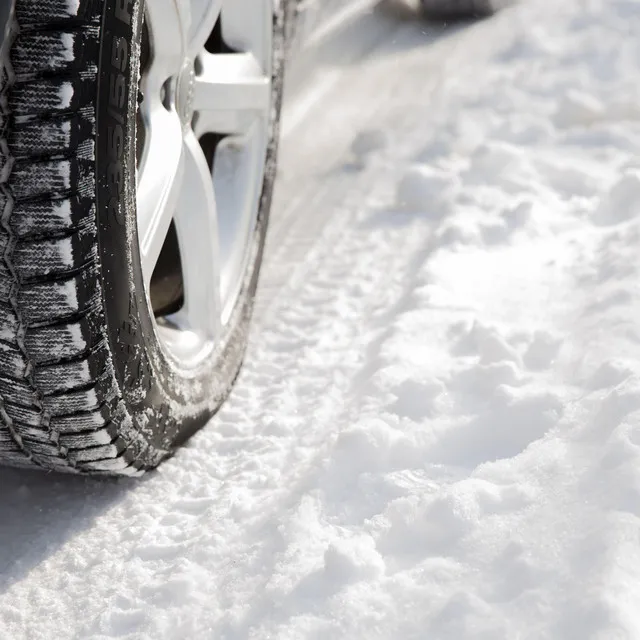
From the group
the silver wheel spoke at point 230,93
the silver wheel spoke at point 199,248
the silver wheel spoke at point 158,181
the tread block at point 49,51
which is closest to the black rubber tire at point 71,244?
the tread block at point 49,51

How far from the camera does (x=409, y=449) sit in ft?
4.49

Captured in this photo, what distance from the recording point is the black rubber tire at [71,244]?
3.15 feet

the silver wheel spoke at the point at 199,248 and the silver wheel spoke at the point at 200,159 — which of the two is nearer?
the silver wheel spoke at the point at 200,159

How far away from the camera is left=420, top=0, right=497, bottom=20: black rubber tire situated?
3549 millimetres

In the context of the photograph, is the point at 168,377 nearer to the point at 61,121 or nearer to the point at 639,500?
the point at 61,121

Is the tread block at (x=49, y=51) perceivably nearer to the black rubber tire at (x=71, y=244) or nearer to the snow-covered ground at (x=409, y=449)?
the black rubber tire at (x=71, y=244)

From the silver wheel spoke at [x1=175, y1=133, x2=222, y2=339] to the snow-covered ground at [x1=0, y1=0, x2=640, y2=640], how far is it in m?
0.19

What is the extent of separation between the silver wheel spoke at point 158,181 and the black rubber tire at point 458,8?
2.53 m

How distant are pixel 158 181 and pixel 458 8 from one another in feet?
8.78

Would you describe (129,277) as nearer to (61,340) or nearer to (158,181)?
(61,340)

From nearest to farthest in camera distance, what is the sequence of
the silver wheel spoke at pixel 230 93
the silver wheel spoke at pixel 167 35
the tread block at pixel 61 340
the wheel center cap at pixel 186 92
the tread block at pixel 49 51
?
the tread block at pixel 49 51
the tread block at pixel 61 340
the silver wheel spoke at pixel 167 35
the wheel center cap at pixel 186 92
the silver wheel spoke at pixel 230 93

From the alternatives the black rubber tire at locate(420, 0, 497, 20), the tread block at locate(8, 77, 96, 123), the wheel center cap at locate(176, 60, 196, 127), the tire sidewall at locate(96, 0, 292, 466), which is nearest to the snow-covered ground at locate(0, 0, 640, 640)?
the tire sidewall at locate(96, 0, 292, 466)

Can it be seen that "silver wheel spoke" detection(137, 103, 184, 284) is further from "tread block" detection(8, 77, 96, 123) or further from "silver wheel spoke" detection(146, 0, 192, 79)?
"tread block" detection(8, 77, 96, 123)

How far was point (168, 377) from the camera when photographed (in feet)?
4.35
